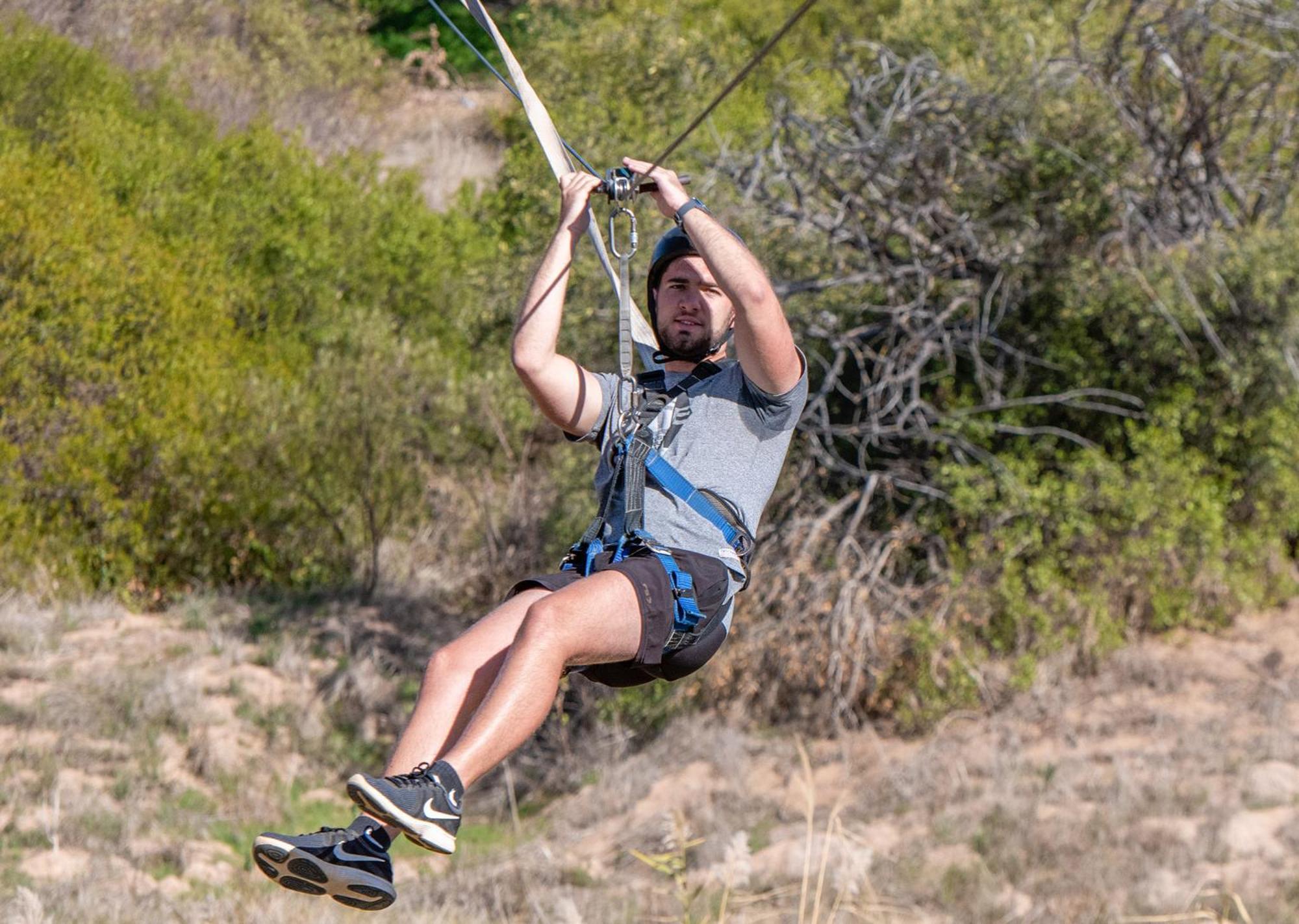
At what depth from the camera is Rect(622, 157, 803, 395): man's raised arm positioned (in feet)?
11.7

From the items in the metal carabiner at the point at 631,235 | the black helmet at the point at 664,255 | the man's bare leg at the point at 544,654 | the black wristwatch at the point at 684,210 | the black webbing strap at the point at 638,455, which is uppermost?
the black wristwatch at the point at 684,210

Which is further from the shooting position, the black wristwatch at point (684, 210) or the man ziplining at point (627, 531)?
the black wristwatch at point (684, 210)

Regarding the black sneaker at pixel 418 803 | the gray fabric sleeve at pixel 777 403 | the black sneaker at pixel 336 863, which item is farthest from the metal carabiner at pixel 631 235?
the black sneaker at pixel 336 863

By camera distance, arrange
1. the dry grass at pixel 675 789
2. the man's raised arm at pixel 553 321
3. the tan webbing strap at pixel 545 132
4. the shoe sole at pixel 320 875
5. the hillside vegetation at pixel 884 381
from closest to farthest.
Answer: the shoe sole at pixel 320 875 < the man's raised arm at pixel 553 321 < the tan webbing strap at pixel 545 132 < the dry grass at pixel 675 789 < the hillside vegetation at pixel 884 381

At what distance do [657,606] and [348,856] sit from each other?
87cm

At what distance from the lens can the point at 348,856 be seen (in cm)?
328

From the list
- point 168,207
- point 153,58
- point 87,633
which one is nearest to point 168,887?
point 87,633

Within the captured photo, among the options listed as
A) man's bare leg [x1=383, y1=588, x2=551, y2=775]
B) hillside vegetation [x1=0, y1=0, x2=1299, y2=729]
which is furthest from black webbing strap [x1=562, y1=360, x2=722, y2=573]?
hillside vegetation [x1=0, y1=0, x2=1299, y2=729]

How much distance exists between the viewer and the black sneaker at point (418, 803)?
3090 mm

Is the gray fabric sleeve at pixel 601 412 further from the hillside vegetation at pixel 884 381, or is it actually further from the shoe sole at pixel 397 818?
the hillside vegetation at pixel 884 381

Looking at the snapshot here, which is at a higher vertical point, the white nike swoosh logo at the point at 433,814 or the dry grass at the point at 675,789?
the white nike swoosh logo at the point at 433,814

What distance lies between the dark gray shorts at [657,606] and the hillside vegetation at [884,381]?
7979 millimetres

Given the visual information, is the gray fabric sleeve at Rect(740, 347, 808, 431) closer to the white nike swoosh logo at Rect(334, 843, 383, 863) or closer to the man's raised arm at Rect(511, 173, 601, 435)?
the man's raised arm at Rect(511, 173, 601, 435)

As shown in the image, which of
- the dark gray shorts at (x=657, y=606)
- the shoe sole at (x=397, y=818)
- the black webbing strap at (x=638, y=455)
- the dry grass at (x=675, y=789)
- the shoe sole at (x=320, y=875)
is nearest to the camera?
the shoe sole at (x=397, y=818)
